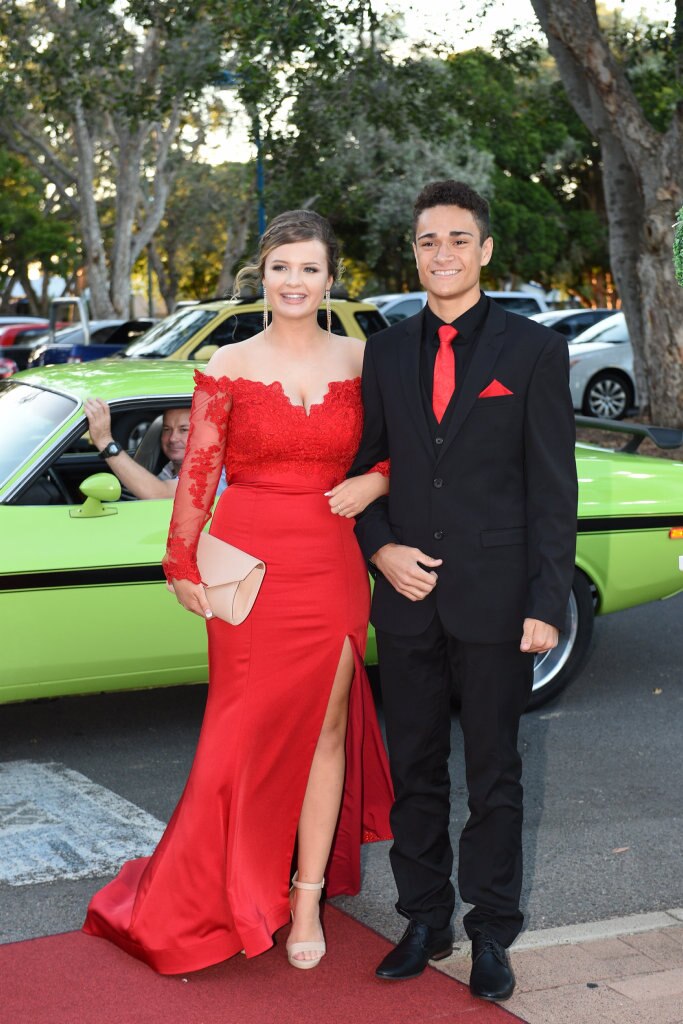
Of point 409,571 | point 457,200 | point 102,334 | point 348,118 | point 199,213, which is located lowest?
point 102,334

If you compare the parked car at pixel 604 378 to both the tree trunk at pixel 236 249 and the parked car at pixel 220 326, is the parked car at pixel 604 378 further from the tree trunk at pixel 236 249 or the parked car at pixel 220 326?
the tree trunk at pixel 236 249

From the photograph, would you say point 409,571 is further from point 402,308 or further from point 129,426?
point 402,308

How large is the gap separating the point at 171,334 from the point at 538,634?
422 inches

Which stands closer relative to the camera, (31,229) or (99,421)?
(99,421)

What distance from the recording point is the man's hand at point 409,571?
350cm

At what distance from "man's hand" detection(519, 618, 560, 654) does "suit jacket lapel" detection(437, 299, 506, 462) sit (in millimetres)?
477

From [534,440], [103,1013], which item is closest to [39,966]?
[103,1013]

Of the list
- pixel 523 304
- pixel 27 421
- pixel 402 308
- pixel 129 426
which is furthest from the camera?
pixel 523 304

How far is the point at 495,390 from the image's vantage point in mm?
3420

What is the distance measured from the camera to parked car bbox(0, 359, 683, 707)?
17.7ft

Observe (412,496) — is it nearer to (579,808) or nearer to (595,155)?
(579,808)

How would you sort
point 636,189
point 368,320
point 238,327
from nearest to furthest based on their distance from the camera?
point 238,327 < point 368,320 < point 636,189

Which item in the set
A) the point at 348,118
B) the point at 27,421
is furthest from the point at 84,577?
the point at 348,118

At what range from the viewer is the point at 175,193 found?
185ft
